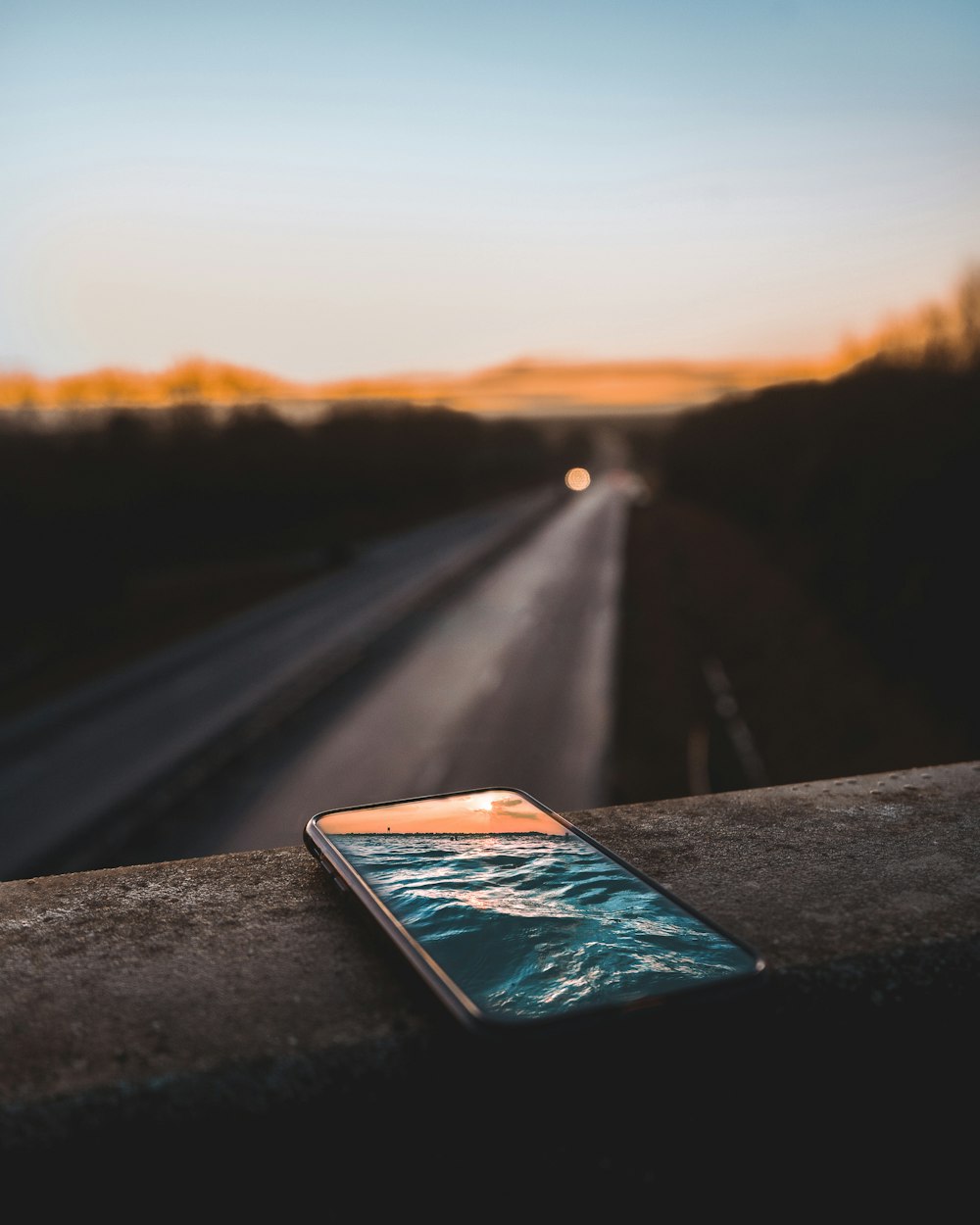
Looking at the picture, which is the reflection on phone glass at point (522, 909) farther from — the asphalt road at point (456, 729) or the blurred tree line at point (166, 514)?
the blurred tree line at point (166, 514)

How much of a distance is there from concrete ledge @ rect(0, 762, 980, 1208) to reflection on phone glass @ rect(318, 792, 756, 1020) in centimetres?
7

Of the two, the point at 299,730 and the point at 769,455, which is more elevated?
the point at 769,455

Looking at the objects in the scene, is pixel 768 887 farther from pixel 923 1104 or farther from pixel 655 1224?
pixel 655 1224

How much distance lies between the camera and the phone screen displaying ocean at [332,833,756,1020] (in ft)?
4.58

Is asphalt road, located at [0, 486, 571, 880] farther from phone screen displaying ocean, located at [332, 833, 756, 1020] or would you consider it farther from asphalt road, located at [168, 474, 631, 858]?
phone screen displaying ocean, located at [332, 833, 756, 1020]

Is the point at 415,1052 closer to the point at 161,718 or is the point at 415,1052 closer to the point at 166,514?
the point at 161,718

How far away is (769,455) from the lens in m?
56.3

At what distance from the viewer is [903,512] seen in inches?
1055

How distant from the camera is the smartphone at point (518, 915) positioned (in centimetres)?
137

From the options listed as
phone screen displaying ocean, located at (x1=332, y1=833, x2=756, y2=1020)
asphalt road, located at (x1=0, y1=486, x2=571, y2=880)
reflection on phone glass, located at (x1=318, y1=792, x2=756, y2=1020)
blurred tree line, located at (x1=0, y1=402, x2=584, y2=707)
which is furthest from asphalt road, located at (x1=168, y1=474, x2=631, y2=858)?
blurred tree line, located at (x1=0, y1=402, x2=584, y2=707)

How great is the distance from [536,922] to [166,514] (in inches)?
2638

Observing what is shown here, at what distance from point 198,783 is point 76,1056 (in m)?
22.5

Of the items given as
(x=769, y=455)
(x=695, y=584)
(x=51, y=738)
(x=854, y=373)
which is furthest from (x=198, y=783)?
(x=769, y=455)

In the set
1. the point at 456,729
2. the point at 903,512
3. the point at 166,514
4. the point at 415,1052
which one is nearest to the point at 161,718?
the point at 456,729
